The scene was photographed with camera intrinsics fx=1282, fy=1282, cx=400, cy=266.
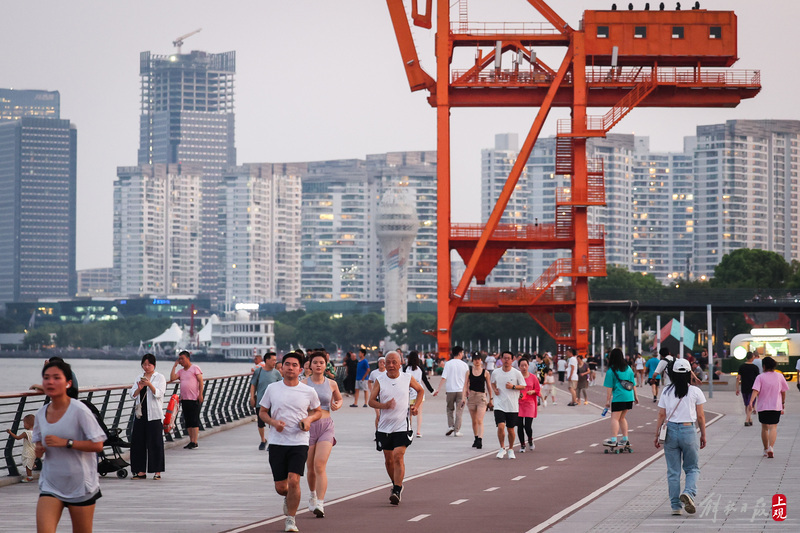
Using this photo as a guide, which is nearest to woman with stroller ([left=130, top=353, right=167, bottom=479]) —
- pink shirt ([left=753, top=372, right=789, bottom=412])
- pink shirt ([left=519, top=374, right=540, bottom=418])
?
pink shirt ([left=519, top=374, right=540, bottom=418])

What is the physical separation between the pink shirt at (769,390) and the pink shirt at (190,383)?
386 inches

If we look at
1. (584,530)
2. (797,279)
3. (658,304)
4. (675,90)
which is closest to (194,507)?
(584,530)

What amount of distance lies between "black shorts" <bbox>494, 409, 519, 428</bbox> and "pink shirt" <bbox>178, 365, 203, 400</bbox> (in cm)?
540

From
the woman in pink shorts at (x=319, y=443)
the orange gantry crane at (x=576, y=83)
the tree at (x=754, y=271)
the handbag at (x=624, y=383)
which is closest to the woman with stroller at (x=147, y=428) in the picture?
the woman in pink shorts at (x=319, y=443)

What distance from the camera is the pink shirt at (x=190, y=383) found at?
2311 cm

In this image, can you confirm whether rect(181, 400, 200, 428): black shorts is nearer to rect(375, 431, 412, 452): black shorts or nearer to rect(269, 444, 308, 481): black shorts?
rect(375, 431, 412, 452): black shorts

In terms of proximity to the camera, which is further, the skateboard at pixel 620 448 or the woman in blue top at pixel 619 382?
the skateboard at pixel 620 448

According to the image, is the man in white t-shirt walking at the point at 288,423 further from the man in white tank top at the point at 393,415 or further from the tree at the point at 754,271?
the tree at the point at 754,271

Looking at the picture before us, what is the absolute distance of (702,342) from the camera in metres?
127

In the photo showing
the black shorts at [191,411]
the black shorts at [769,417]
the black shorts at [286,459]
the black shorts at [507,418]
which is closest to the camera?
the black shorts at [286,459]

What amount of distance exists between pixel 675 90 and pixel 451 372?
3311cm

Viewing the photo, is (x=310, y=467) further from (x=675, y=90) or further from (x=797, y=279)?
(x=797, y=279)

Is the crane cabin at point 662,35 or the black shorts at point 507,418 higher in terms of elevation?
the crane cabin at point 662,35

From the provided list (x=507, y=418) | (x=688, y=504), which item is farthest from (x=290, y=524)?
(x=507, y=418)
